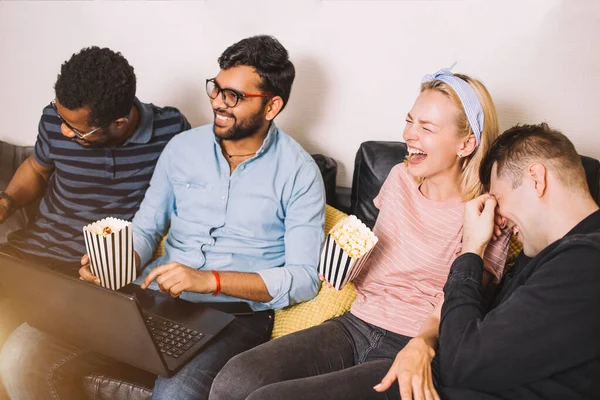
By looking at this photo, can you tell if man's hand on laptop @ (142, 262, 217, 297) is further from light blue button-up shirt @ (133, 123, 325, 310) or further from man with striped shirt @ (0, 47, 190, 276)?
man with striped shirt @ (0, 47, 190, 276)

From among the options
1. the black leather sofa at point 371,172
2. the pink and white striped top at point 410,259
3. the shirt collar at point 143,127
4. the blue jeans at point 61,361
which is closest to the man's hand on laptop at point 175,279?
the blue jeans at point 61,361

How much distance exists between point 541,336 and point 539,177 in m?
0.37

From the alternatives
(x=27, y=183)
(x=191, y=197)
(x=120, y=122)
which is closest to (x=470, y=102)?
(x=191, y=197)

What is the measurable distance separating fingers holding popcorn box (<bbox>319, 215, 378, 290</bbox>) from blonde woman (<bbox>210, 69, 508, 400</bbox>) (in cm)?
17

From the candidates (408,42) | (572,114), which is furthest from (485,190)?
(408,42)

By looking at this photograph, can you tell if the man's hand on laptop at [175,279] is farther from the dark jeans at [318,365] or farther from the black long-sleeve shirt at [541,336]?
the black long-sleeve shirt at [541,336]

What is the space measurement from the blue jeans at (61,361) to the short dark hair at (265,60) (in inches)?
31.6

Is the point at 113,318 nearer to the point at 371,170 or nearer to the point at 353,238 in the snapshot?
the point at 353,238

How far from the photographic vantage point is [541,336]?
103cm

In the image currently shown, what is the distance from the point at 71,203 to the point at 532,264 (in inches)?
64.5

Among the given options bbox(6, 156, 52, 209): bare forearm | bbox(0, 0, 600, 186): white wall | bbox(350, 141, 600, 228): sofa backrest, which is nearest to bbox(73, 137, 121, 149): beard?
bbox(6, 156, 52, 209): bare forearm

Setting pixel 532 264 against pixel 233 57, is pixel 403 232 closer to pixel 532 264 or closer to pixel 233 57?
pixel 532 264

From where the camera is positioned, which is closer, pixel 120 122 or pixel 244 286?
pixel 244 286

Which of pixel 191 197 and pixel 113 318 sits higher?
pixel 191 197
